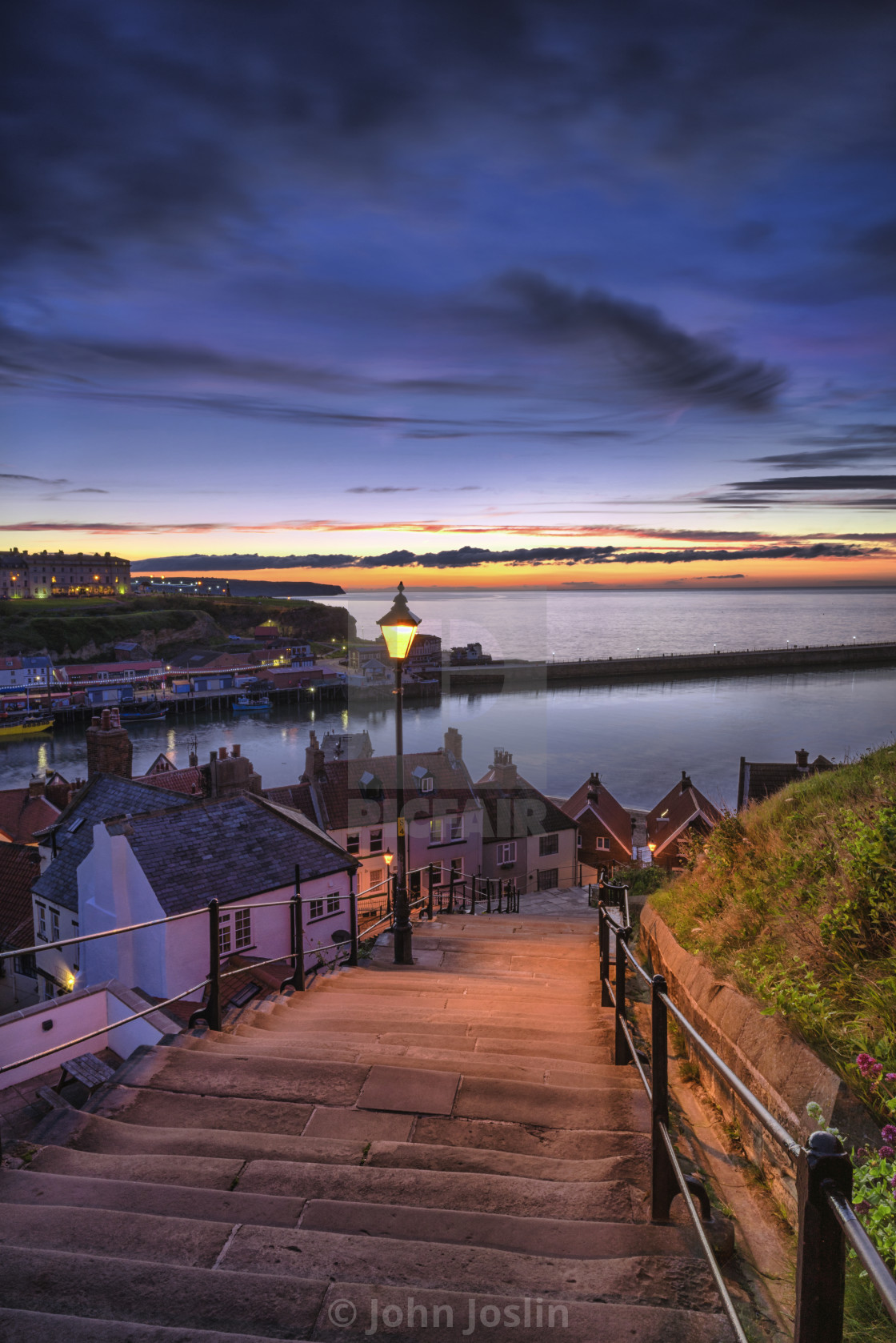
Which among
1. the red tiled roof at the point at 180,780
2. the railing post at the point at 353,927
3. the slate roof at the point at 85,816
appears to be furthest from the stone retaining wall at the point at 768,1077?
the red tiled roof at the point at 180,780

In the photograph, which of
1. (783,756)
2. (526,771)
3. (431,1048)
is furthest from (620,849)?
(431,1048)

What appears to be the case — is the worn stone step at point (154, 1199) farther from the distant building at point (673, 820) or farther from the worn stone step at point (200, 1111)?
the distant building at point (673, 820)

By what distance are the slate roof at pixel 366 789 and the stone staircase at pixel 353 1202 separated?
87.3ft

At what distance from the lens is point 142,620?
474 ft

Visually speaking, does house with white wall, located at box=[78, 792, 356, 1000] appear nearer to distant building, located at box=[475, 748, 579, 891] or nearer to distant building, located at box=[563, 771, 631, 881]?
distant building, located at box=[475, 748, 579, 891]

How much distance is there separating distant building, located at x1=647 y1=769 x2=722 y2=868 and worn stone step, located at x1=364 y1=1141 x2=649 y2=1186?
2919cm

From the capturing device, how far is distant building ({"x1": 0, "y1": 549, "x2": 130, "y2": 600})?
177 meters

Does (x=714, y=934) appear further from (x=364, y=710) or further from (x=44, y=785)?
(x=364, y=710)

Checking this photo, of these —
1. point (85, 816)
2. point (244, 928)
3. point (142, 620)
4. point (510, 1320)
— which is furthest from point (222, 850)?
point (142, 620)

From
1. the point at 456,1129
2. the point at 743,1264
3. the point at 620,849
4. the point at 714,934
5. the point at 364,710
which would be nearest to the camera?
the point at 743,1264

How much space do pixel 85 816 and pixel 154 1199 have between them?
22.7 m

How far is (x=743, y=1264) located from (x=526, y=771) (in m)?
54.9

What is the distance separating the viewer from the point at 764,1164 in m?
3.71

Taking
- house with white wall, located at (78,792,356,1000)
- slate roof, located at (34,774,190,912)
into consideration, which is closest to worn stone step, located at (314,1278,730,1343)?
house with white wall, located at (78,792,356,1000)
